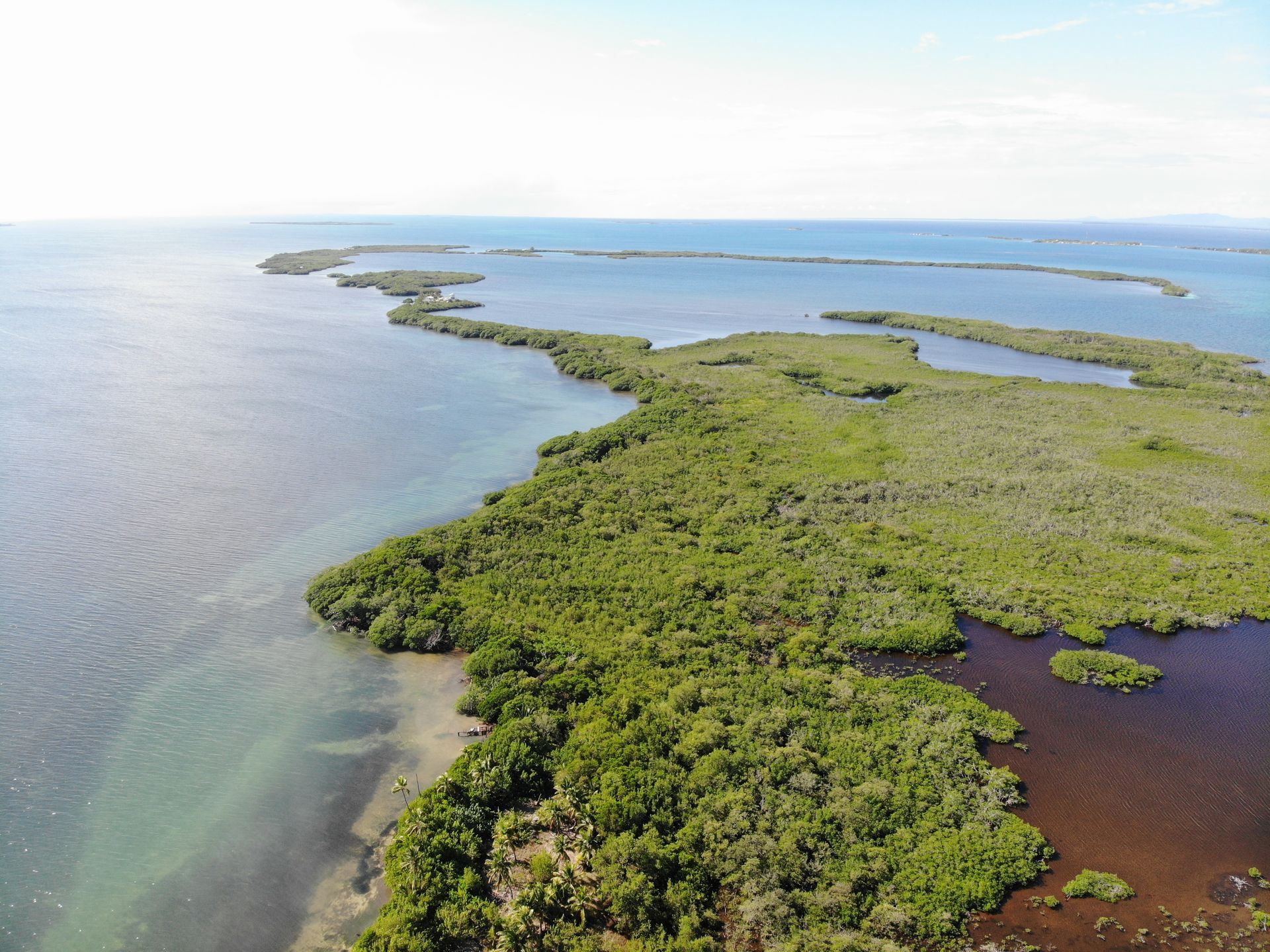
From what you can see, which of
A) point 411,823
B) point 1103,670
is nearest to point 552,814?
point 411,823

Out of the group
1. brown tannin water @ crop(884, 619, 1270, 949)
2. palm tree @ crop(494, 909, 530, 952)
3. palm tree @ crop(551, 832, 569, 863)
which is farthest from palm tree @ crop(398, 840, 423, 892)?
Answer: brown tannin water @ crop(884, 619, 1270, 949)

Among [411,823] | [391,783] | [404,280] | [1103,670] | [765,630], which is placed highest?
[404,280]

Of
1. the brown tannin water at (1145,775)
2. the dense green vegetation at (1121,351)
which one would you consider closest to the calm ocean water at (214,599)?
the dense green vegetation at (1121,351)

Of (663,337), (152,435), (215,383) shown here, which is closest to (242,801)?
(152,435)

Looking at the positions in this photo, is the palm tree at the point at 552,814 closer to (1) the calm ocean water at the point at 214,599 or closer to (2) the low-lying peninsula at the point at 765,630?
(2) the low-lying peninsula at the point at 765,630

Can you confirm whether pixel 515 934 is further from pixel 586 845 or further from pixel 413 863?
pixel 413 863

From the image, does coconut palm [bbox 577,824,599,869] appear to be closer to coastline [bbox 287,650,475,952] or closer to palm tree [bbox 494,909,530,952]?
palm tree [bbox 494,909,530,952]
